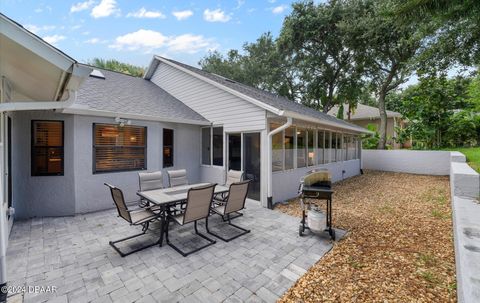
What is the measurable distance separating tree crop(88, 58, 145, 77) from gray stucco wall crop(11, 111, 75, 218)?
1851cm

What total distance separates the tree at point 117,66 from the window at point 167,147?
56.8ft

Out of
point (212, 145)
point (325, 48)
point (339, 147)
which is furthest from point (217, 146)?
point (325, 48)

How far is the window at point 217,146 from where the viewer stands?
812cm

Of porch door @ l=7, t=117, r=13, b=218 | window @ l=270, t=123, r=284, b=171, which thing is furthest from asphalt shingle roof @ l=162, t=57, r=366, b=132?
porch door @ l=7, t=117, r=13, b=218

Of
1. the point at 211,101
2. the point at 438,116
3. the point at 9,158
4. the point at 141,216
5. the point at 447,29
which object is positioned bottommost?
the point at 141,216

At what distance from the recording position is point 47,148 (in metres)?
5.57

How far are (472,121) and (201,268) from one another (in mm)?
20058

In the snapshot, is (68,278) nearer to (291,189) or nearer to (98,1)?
(291,189)

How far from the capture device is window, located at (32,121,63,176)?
547cm

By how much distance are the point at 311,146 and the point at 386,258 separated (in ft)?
18.3

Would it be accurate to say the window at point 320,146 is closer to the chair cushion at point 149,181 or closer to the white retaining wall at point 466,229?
the white retaining wall at point 466,229

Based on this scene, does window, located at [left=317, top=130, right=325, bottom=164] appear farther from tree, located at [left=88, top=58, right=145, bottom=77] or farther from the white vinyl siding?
tree, located at [left=88, top=58, right=145, bottom=77]

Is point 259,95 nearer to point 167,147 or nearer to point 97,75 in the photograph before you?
point 167,147

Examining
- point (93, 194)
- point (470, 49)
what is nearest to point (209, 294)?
point (93, 194)
